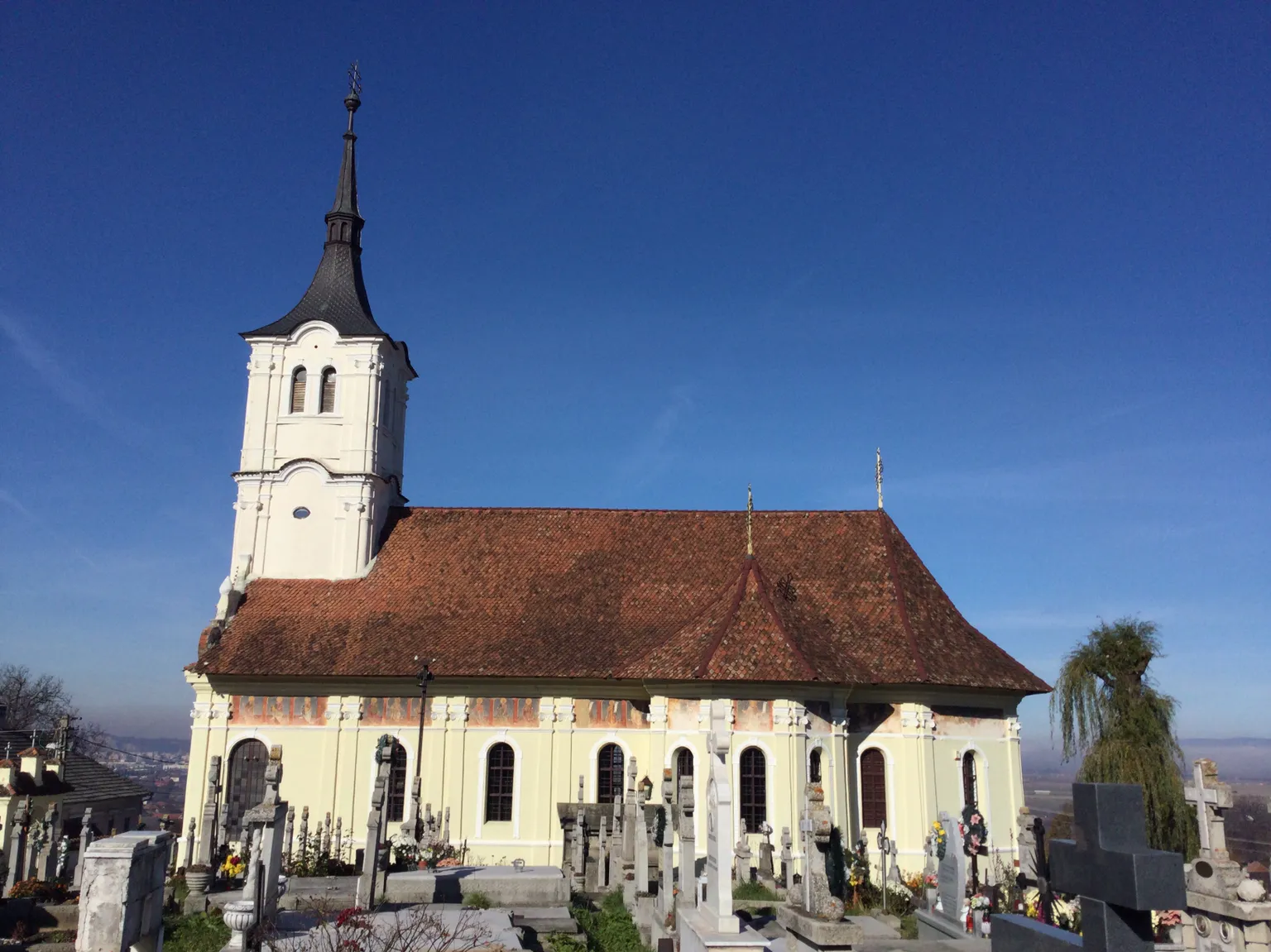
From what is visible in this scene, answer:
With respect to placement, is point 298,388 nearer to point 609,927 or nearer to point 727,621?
point 727,621

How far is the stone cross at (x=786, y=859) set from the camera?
69.6 feet

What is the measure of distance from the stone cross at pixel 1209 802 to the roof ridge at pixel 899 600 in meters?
11.1

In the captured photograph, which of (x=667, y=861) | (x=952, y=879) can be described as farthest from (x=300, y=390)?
(x=952, y=879)

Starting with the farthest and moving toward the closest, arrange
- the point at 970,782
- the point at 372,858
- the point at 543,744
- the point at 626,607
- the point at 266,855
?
1. the point at 626,607
2. the point at 543,744
3. the point at 970,782
4. the point at 372,858
5. the point at 266,855

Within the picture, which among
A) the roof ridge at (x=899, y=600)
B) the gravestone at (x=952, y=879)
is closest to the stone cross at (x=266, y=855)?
the gravestone at (x=952, y=879)

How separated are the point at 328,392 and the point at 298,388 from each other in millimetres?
973

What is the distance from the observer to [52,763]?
36031 mm

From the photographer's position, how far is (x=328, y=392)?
1305 inches

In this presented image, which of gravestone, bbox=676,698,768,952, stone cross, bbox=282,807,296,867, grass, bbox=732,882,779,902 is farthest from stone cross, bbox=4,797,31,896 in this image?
gravestone, bbox=676,698,768,952

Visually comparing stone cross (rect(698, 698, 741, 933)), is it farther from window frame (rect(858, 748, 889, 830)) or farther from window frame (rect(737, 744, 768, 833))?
window frame (rect(858, 748, 889, 830))

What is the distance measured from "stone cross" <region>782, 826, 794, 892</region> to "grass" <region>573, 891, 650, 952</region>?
363 centimetres

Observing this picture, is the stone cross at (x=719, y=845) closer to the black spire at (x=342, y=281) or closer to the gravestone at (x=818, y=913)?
the gravestone at (x=818, y=913)

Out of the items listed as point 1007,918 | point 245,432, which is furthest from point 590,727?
point 1007,918

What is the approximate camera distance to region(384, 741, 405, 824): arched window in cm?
2842
